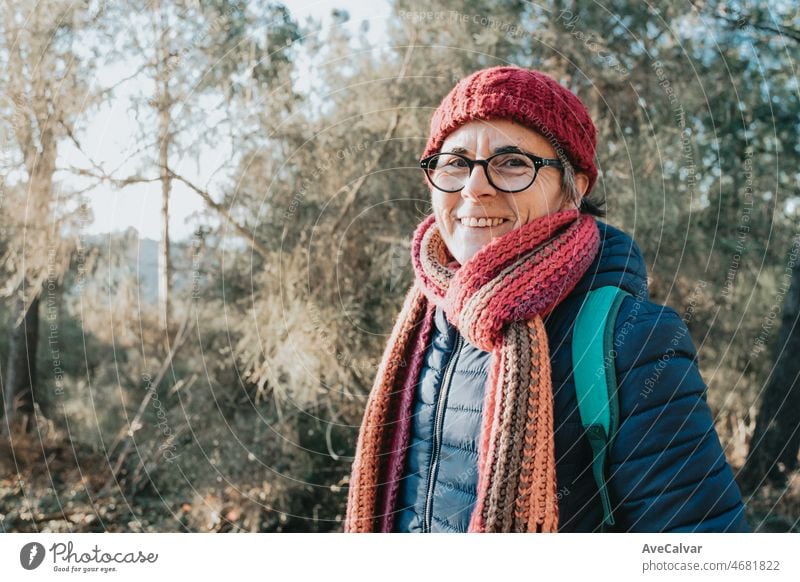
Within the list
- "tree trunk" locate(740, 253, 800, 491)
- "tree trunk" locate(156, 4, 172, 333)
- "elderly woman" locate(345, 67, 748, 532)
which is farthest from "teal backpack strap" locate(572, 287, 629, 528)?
"tree trunk" locate(740, 253, 800, 491)

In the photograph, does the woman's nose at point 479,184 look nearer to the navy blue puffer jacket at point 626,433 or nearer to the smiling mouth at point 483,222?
the smiling mouth at point 483,222

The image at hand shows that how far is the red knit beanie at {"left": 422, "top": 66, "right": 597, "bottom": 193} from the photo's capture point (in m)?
1.13

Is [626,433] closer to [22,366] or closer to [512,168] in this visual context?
[512,168]

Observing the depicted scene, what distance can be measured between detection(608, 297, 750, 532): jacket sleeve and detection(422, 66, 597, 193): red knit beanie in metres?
0.36

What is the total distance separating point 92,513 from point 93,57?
154 cm

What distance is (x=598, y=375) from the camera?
99cm

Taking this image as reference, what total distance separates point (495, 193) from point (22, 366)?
2.62 meters

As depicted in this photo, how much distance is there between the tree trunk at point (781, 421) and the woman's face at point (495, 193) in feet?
→ 6.23

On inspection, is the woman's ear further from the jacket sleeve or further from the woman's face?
the jacket sleeve

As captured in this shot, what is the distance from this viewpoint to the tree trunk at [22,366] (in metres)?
2.82

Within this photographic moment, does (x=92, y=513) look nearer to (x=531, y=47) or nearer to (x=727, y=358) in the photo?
(x=531, y=47)

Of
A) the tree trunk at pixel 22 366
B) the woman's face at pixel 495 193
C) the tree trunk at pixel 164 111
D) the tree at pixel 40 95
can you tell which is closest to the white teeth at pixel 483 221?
the woman's face at pixel 495 193

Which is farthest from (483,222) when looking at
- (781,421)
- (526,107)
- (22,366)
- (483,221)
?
(22,366)
